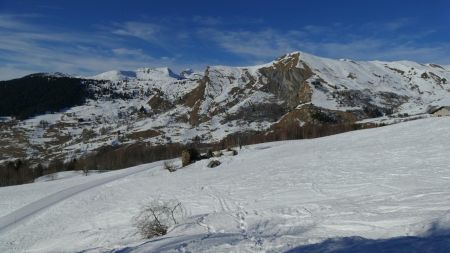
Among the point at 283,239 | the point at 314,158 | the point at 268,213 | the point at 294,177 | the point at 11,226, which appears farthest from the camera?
the point at 314,158

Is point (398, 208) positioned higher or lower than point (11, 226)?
higher

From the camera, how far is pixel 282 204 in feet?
91.5

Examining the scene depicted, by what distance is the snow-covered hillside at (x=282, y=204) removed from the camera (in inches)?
611

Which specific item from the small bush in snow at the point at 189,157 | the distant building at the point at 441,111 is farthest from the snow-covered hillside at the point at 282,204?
the distant building at the point at 441,111

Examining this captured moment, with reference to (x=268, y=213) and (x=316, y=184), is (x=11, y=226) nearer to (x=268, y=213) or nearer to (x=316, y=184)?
(x=316, y=184)

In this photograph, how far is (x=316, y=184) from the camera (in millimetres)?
35688

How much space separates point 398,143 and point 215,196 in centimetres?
2344

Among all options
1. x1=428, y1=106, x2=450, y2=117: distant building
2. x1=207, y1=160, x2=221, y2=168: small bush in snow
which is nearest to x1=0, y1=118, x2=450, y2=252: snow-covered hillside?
x1=207, y1=160, x2=221, y2=168: small bush in snow

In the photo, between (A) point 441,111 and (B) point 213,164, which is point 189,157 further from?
(A) point 441,111

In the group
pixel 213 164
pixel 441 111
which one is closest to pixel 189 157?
pixel 213 164

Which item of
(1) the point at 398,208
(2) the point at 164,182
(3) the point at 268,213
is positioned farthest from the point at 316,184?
(2) the point at 164,182

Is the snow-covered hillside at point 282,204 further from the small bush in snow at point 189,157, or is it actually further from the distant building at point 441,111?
the distant building at point 441,111

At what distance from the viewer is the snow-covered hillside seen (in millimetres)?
15508

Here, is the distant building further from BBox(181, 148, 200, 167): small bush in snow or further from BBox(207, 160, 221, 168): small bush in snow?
BBox(207, 160, 221, 168): small bush in snow
